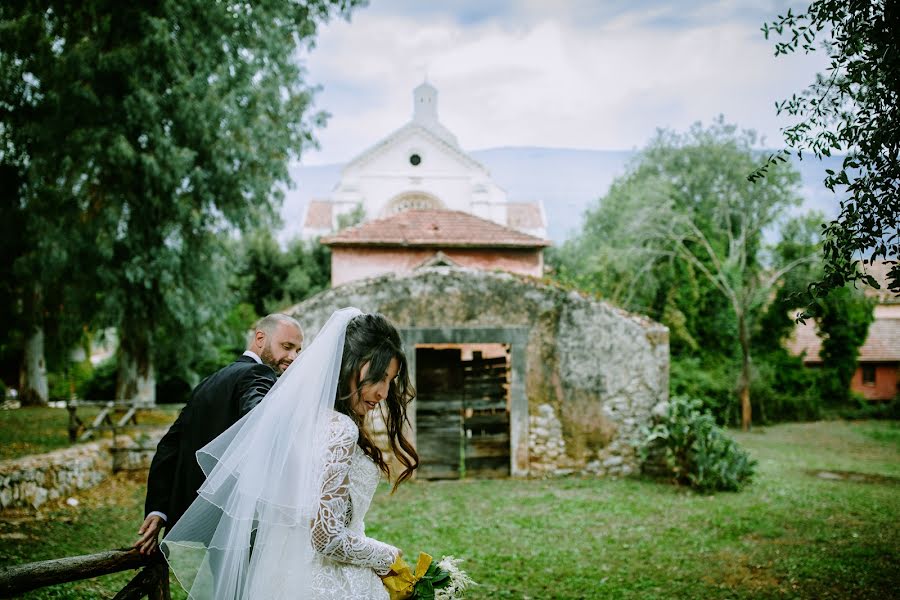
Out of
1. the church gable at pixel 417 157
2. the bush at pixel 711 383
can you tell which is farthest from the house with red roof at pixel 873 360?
the church gable at pixel 417 157

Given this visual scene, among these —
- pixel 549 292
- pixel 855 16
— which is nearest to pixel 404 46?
pixel 549 292

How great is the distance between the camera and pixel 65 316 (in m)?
15.5

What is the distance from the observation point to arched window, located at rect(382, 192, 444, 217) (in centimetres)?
3831

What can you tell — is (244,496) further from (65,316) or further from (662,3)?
(662,3)

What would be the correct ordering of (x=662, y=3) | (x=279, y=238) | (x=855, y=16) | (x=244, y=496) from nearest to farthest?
(x=244, y=496) → (x=855, y=16) → (x=662, y=3) → (x=279, y=238)

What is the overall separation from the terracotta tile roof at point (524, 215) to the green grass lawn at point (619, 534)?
32.9 meters

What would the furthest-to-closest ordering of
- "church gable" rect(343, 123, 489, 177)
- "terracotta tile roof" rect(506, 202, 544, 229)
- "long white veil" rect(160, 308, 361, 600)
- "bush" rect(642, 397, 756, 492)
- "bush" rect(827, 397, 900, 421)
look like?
"terracotta tile roof" rect(506, 202, 544, 229), "church gable" rect(343, 123, 489, 177), "bush" rect(827, 397, 900, 421), "bush" rect(642, 397, 756, 492), "long white veil" rect(160, 308, 361, 600)

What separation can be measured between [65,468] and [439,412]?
5.91 meters

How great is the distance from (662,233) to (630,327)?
11.8m

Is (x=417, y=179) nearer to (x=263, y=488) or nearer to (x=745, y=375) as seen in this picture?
(x=745, y=375)

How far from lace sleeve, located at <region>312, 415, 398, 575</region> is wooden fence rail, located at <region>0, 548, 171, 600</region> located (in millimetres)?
1043

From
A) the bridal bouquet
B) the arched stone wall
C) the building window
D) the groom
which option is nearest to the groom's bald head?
the groom

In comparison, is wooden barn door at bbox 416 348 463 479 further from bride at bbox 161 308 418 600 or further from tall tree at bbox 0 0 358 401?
bride at bbox 161 308 418 600

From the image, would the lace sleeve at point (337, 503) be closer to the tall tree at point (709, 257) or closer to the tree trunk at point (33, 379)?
the tall tree at point (709, 257)
